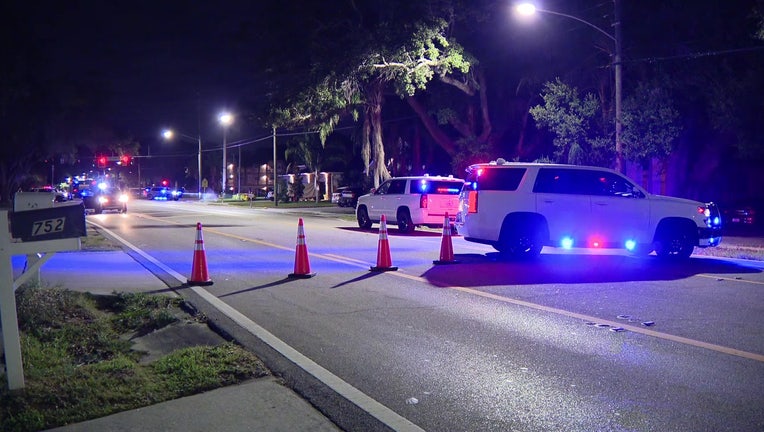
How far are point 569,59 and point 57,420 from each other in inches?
1144

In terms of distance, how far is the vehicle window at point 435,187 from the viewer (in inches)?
926

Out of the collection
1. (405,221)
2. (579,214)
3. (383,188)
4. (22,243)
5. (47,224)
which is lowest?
(405,221)

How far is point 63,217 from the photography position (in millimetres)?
6152

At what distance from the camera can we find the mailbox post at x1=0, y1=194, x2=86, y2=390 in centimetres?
574

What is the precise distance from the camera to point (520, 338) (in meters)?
7.99

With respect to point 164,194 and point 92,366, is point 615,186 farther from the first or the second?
point 164,194

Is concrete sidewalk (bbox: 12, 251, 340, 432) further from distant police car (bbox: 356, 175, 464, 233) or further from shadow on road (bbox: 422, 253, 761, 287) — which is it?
distant police car (bbox: 356, 175, 464, 233)

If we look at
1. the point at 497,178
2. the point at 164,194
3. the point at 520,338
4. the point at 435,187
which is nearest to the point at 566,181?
the point at 497,178

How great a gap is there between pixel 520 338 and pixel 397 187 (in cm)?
1685

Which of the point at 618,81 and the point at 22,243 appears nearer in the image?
the point at 22,243

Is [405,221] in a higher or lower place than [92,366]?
higher

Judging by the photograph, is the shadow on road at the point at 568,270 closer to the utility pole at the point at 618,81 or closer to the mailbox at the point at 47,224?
the utility pole at the point at 618,81

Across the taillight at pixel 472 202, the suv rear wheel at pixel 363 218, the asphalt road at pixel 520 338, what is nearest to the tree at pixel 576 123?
the suv rear wheel at pixel 363 218

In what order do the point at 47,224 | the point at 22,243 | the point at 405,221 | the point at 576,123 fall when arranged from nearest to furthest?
the point at 22,243
the point at 47,224
the point at 405,221
the point at 576,123
